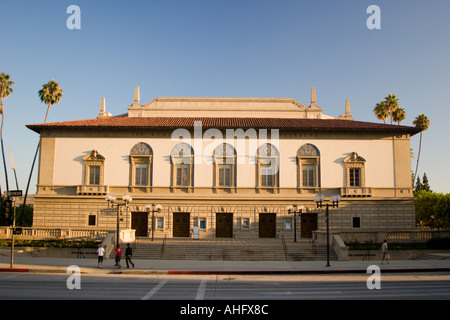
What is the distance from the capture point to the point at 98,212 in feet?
135

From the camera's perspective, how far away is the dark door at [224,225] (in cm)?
4138

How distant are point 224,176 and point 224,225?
509cm

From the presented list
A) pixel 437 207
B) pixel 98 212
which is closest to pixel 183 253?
pixel 98 212

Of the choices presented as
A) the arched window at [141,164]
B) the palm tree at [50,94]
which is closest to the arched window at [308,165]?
the arched window at [141,164]

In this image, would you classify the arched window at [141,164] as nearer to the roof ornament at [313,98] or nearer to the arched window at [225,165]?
the arched window at [225,165]

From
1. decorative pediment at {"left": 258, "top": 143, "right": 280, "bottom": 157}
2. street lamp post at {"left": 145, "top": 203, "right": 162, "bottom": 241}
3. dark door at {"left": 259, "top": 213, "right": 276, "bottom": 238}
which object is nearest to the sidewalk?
street lamp post at {"left": 145, "top": 203, "right": 162, "bottom": 241}

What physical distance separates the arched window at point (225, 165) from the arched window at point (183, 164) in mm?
2525

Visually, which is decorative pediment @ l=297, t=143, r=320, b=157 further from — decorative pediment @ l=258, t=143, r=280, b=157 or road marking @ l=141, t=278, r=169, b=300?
road marking @ l=141, t=278, r=169, b=300

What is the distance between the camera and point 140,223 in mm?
41531

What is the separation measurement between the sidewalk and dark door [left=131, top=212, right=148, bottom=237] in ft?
35.5

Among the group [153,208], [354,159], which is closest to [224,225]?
[153,208]
